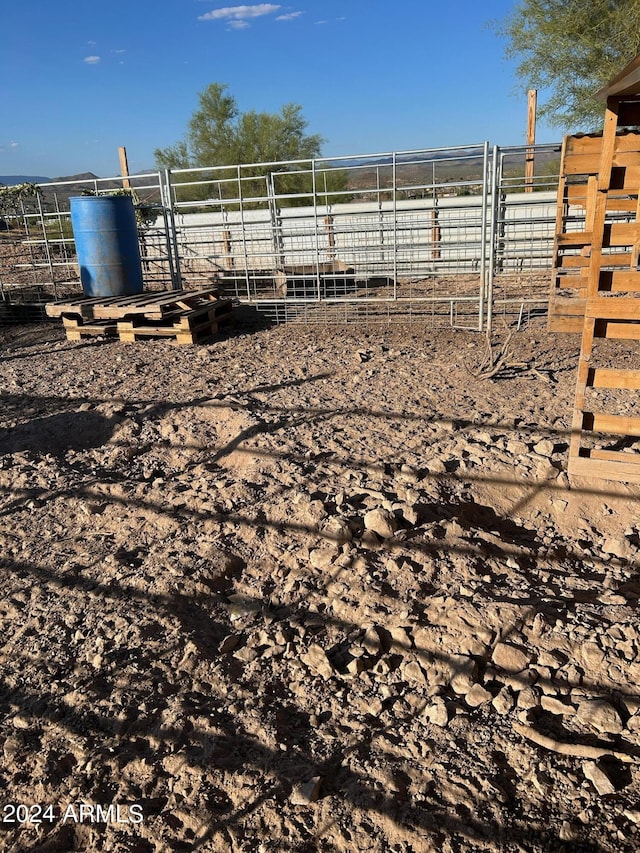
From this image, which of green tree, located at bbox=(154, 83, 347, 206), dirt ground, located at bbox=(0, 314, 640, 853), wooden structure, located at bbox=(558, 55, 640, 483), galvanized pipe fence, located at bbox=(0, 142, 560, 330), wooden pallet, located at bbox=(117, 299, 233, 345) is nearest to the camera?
dirt ground, located at bbox=(0, 314, 640, 853)

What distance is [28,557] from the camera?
159 inches

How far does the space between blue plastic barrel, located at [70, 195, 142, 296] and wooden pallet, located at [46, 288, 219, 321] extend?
0.23m

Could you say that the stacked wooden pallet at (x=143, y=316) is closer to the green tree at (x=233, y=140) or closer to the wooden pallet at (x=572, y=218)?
the wooden pallet at (x=572, y=218)

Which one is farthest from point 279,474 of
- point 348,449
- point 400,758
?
point 400,758

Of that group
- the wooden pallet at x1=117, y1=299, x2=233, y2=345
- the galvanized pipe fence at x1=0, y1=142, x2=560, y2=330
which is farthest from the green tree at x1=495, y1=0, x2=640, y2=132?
the wooden pallet at x1=117, y1=299, x2=233, y2=345

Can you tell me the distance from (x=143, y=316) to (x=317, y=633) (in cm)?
741

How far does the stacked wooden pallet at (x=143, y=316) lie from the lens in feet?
31.0

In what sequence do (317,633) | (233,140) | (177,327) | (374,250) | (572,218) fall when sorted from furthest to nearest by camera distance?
(233,140), (374,250), (177,327), (572,218), (317,633)

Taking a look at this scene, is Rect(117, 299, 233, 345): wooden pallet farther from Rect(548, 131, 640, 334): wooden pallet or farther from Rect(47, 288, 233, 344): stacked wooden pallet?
Rect(548, 131, 640, 334): wooden pallet

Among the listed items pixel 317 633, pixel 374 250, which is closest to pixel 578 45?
pixel 374 250

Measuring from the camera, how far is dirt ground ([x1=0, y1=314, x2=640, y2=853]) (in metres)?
2.30

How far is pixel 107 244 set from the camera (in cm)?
992

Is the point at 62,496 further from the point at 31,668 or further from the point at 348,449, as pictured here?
the point at 348,449

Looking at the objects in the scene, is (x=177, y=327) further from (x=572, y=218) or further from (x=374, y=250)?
(x=572, y=218)
